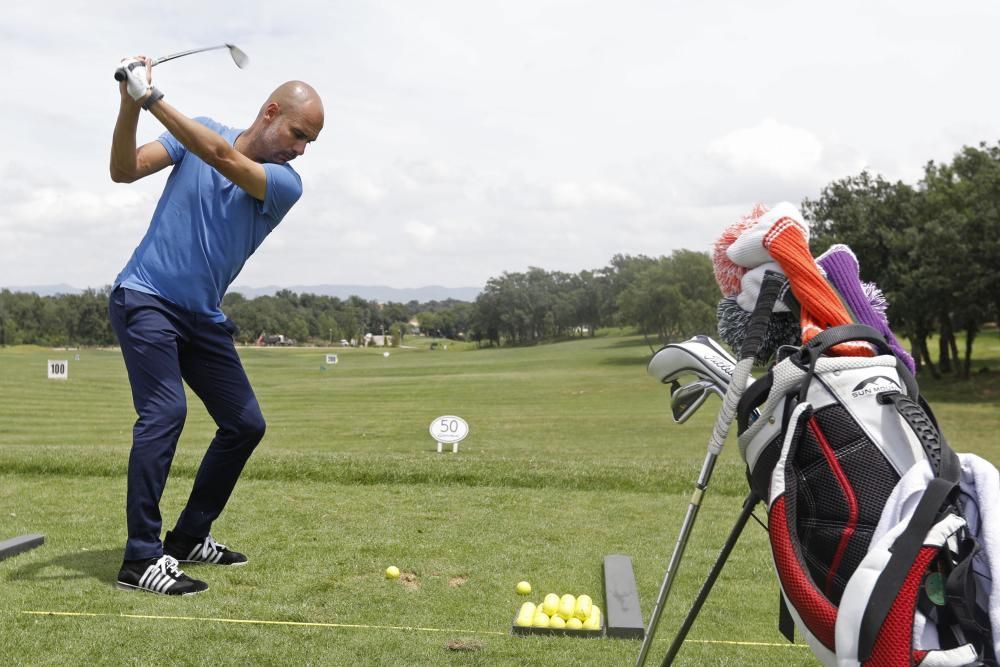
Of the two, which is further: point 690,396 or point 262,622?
point 262,622

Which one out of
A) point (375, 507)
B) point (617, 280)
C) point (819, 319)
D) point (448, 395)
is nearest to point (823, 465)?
point (819, 319)

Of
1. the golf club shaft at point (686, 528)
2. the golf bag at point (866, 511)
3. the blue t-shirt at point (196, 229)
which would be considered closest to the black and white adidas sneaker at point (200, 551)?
the blue t-shirt at point (196, 229)

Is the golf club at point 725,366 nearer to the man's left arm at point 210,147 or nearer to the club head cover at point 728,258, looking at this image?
the club head cover at point 728,258

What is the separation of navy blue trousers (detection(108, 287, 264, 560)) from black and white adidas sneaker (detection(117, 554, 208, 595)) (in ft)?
0.16

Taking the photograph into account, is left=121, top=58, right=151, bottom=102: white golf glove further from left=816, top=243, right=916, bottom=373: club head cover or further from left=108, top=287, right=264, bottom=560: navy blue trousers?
left=816, top=243, right=916, bottom=373: club head cover

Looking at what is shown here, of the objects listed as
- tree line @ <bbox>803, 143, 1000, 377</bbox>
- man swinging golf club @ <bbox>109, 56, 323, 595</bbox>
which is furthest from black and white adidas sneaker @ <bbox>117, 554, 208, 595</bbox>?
tree line @ <bbox>803, 143, 1000, 377</bbox>

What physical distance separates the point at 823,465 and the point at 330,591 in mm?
2561

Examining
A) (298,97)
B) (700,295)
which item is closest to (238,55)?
(298,97)

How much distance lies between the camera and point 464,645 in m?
3.48

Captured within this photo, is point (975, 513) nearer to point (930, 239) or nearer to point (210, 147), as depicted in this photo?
point (210, 147)

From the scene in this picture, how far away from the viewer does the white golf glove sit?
3.83m

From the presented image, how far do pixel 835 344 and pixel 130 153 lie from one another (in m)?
3.30

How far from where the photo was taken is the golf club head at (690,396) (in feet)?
9.17

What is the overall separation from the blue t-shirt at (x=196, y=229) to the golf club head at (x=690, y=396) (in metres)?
2.35
